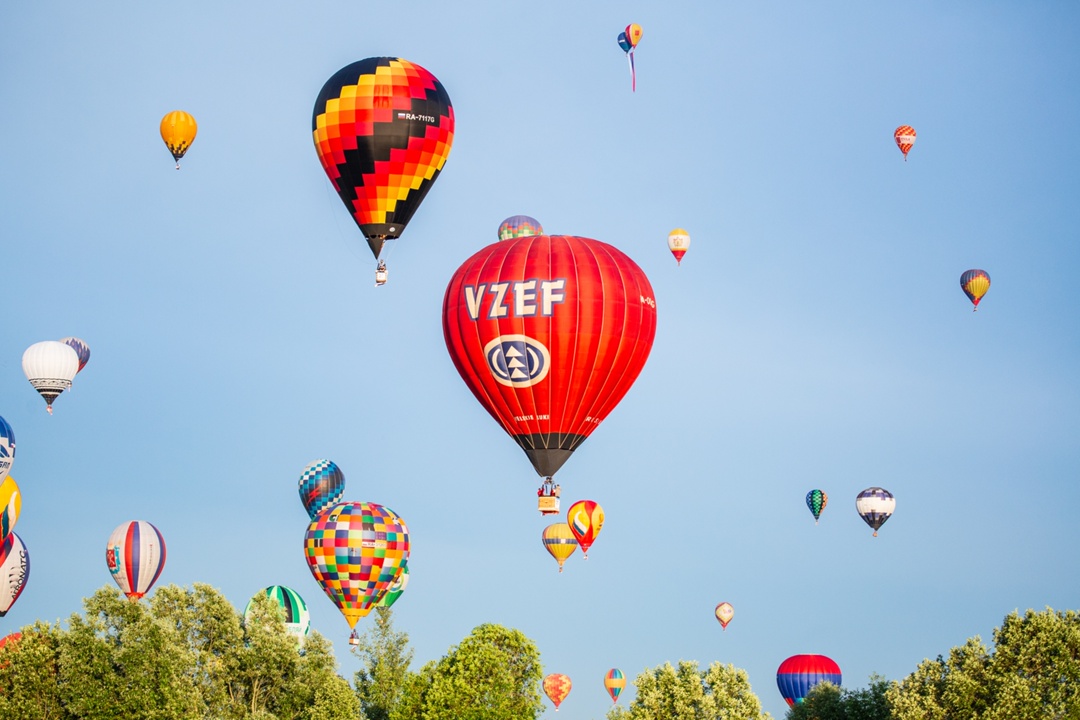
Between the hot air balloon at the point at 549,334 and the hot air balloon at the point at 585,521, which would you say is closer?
the hot air balloon at the point at 549,334

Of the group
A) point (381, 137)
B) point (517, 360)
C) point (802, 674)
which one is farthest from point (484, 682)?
point (802, 674)

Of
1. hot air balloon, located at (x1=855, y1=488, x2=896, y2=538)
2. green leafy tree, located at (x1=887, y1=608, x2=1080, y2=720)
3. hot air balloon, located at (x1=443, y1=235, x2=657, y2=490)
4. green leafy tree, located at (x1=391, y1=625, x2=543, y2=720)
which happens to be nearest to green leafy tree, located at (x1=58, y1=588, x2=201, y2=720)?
green leafy tree, located at (x1=391, y1=625, x2=543, y2=720)

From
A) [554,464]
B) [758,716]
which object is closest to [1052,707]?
[758,716]

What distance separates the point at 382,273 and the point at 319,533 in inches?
890

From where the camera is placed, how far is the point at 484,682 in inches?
3073

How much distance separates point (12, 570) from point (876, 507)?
43947mm

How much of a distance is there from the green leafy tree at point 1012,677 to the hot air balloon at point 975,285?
3667cm

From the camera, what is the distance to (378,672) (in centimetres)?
10306

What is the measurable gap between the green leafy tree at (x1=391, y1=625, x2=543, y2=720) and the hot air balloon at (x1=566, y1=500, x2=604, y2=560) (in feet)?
67.4

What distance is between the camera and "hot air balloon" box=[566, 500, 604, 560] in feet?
330

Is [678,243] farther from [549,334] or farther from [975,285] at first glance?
Result: [549,334]

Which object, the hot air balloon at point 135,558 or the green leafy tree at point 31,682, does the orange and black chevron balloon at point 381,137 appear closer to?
the green leafy tree at point 31,682

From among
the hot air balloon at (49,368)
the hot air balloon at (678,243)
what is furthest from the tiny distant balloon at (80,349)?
the hot air balloon at (678,243)

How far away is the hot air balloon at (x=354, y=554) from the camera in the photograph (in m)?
87.6
